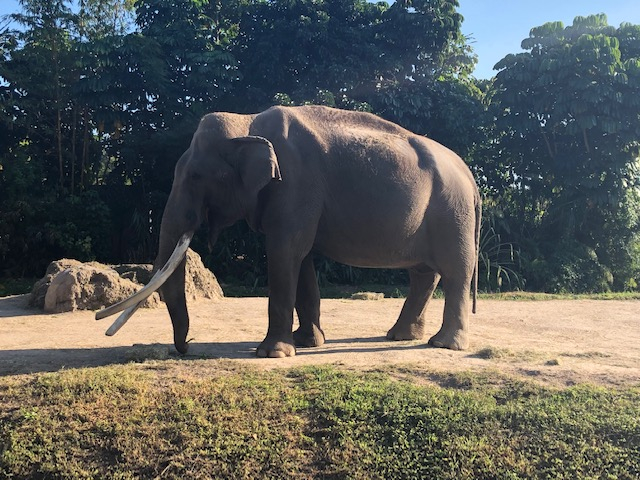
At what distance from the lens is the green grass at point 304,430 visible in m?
3.18

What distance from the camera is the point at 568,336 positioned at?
6.75m

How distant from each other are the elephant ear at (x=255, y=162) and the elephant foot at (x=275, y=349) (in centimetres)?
121

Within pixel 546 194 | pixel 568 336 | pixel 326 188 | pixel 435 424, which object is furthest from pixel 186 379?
pixel 546 194

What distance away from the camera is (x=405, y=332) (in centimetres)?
612

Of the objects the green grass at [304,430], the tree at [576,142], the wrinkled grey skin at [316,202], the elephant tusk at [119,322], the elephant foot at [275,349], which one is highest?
the tree at [576,142]

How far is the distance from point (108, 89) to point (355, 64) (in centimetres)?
599

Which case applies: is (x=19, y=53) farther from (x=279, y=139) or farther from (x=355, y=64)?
(x=279, y=139)

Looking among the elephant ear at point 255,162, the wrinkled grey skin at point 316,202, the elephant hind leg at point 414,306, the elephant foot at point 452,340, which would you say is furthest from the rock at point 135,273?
the elephant foot at point 452,340

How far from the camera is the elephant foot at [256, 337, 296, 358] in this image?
4.88 metres

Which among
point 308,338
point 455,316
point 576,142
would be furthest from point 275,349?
point 576,142

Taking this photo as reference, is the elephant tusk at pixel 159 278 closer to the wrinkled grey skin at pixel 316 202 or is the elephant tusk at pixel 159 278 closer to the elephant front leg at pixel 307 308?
the wrinkled grey skin at pixel 316 202

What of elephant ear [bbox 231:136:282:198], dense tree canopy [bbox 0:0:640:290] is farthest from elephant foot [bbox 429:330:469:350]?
dense tree canopy [bbox 0:0:640:290]

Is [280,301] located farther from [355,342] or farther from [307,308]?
[355,342]

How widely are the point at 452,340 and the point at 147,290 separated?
2.78 m
